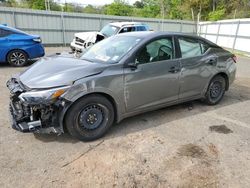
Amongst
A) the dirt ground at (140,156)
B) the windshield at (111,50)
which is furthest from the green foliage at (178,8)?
the dirt ground at (140,156)

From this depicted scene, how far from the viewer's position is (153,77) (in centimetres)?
393

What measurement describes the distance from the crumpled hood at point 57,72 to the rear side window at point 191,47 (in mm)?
1722

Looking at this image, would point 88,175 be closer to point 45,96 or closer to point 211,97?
point 45,96

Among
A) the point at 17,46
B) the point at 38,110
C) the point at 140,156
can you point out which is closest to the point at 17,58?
the point at 17,46

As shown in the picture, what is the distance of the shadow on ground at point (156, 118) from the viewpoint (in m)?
3.61

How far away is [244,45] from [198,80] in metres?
13.5

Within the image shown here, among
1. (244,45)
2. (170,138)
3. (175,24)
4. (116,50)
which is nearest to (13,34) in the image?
(116,50)

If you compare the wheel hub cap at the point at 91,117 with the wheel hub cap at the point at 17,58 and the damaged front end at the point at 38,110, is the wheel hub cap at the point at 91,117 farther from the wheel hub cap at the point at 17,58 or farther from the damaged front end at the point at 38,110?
the wheel hub cap at the point at 17,58

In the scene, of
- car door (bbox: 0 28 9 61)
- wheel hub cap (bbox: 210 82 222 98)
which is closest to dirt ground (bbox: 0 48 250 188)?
wheel hub cap (bbox: 210 82 222 98)

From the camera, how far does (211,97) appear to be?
203 inches

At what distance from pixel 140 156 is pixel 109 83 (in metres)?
1.15

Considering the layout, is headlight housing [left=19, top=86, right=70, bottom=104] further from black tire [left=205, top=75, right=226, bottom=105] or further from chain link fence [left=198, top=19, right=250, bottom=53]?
chain link fence [left=198, top=19, right=250, bottom=53]

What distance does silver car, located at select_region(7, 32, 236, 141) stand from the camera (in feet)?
10.4

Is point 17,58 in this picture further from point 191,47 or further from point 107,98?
point 191,47
